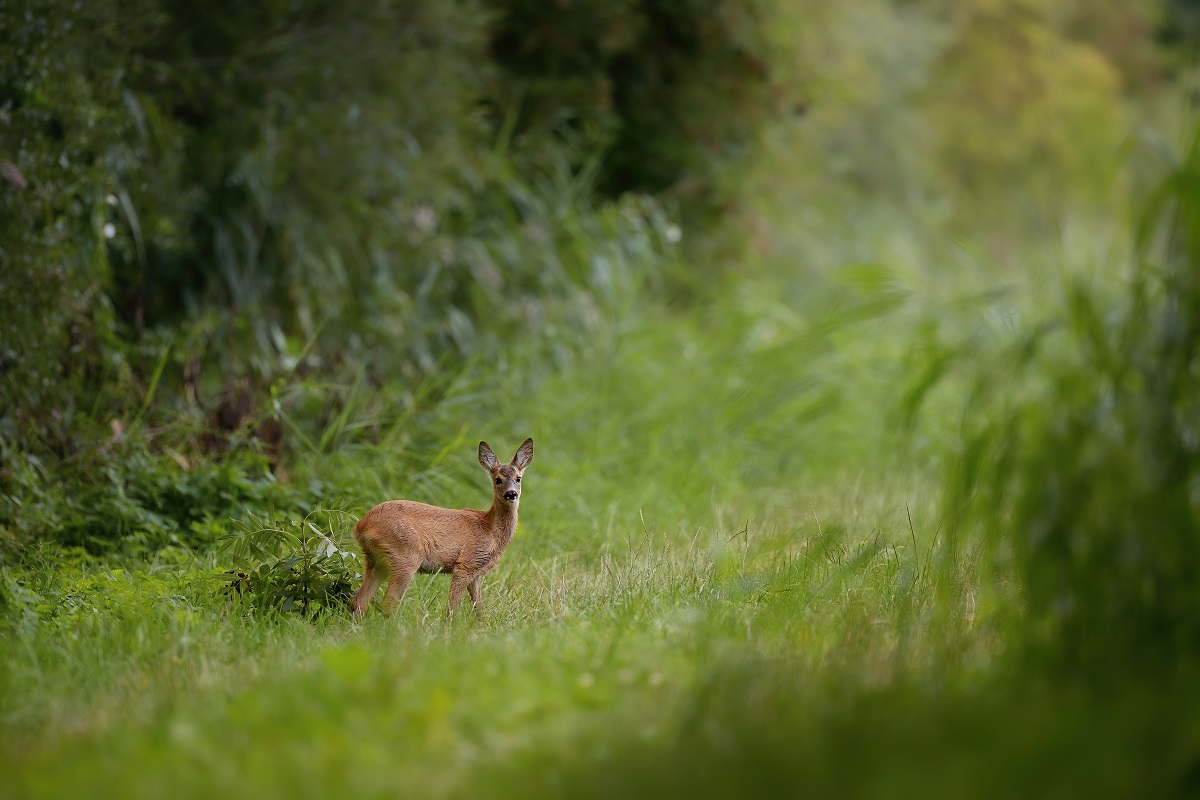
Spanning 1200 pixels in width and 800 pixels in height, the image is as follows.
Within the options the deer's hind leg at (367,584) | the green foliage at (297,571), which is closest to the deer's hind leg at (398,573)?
the deer's hind leg at (367,584)

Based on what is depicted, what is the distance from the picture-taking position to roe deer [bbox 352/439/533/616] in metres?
5.04

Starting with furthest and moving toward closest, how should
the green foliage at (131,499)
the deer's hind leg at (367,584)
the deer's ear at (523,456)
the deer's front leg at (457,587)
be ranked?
the green foliage at (131,499) < the deer's ear at (523,456) < the deer's front leg at (457,587) < the deer's hind leg at (367,584)

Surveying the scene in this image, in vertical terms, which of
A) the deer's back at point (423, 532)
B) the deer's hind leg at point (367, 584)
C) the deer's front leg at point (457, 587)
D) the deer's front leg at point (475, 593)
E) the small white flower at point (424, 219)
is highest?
the small white flower at point (424, 219)

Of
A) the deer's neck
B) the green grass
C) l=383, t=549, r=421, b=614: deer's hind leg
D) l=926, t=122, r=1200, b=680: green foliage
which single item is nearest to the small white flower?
the green grass

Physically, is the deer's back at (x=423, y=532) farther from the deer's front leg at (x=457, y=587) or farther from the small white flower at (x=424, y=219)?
the small white flower at (x=424, y=219)

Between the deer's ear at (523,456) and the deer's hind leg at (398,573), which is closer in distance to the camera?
the deer's hind leg at (398,573)

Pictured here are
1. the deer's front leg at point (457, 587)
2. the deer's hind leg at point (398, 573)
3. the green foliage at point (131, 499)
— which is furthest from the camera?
the green foliage at point (131, 499)

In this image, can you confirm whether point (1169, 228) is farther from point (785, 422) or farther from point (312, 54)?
point (312, 54)

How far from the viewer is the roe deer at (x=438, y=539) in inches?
199

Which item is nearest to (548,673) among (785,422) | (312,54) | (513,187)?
(785,422)

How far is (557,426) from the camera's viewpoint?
328 inches

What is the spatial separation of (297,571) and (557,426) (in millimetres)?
3309

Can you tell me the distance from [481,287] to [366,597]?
200 inches

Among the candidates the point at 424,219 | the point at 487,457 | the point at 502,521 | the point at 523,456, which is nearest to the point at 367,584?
the point at 502,521
